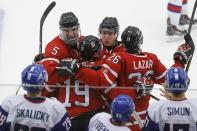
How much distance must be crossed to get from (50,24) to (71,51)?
8.68 ft

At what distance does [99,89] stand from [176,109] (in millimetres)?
672

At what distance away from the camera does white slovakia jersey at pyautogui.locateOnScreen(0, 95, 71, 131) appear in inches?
135

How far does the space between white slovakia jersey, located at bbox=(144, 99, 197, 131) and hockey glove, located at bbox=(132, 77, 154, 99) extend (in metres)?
0.50

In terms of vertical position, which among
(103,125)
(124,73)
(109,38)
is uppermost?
(109,38)

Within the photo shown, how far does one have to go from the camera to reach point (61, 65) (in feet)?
12.9

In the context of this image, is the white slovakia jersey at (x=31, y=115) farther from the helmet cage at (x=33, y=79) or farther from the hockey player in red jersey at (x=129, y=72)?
the hockey player in red jersey at (x=129, y=72)

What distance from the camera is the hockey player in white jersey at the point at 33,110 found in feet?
11.3

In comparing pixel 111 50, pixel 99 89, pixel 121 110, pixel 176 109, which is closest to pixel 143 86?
pixel 99 89

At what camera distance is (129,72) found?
4070 mm

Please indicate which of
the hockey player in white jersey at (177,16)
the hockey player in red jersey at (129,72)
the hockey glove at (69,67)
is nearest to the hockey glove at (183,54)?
the hockey player in red jersey at (129,72)

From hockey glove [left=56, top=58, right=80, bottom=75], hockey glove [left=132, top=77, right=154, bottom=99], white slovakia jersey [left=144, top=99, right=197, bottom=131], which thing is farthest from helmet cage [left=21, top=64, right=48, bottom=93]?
hockey glove [left=132, top=77, right=154, bottom=99]

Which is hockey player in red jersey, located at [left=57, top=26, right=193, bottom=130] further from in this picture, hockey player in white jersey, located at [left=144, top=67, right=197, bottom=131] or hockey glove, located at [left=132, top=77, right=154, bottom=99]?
hockey player in white jersey, located at [left=144, top=67, right=197, bottom=131]

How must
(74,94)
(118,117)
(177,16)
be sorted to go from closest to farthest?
(118,117), (74,94), (177,16)

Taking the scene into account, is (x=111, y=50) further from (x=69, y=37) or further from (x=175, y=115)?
(x=175, y=115)
